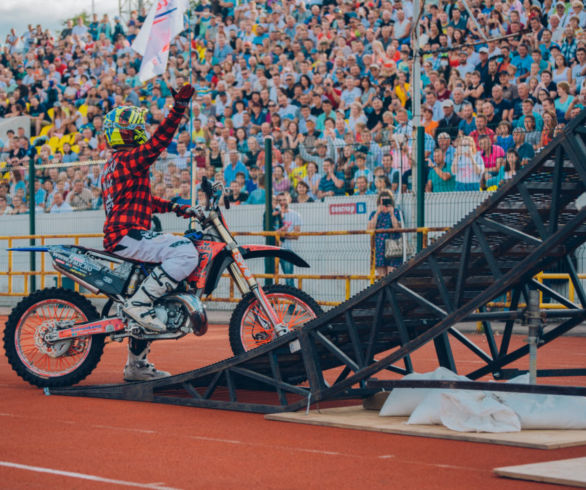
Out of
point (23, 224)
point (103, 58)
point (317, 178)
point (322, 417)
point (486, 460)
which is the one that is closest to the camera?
point (486, 460)

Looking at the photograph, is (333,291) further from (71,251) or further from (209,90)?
(209,90)

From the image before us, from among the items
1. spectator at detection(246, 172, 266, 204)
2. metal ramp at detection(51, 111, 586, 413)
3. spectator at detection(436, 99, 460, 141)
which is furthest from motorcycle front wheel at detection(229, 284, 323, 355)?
spectator at detection(436, 99, 460, 141)

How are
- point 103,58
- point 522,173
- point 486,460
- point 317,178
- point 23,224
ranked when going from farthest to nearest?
point 103,58, point 23,224, point 317,178, point 522,173, point 486,460

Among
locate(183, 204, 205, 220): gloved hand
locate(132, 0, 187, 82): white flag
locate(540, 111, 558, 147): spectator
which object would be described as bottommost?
locate(183, 204, 205, 220): gloved hand

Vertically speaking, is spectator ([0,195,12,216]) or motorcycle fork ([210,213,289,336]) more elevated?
spectator ([0,195,12,216])

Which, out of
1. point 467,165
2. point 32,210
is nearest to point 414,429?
point 467,165

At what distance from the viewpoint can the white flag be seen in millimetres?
17953

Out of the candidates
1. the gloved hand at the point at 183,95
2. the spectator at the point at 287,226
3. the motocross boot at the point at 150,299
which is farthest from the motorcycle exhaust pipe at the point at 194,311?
the spectator at the point at 287,226

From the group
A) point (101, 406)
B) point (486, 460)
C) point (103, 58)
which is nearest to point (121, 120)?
point (101, 406)

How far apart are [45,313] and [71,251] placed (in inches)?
21.4

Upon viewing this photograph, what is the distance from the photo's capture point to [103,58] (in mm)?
28609

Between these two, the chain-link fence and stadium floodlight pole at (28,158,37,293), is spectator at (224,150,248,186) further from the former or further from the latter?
stadium floodlight pole at (28,158,37,293)

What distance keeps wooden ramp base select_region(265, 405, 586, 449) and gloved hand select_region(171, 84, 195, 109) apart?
238cm

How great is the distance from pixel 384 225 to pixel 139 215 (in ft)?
21.7
